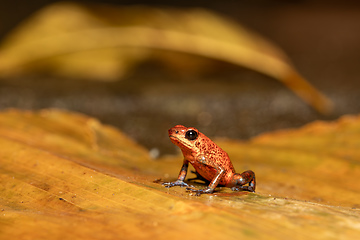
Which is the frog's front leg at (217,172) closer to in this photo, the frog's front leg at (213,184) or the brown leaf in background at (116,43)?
the frog's front leg at (213,184)

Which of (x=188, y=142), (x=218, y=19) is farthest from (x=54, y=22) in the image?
(x=188, y=142)

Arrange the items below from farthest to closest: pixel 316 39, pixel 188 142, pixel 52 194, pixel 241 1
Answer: pixel 241 1
pixel 316 39
pixel 188 142
pixel 52 194

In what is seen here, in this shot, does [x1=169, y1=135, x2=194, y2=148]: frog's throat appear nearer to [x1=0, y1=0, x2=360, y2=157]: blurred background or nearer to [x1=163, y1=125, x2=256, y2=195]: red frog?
[x1=163, y1=125, x2=256, y2=195]: red frog

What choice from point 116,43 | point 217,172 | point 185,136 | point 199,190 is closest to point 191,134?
point 185,136

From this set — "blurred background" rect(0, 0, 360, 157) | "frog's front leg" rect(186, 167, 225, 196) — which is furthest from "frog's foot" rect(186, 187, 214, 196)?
"blurred background" rect(0, 0, 360, 157)

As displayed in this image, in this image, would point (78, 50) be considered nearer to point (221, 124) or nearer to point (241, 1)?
point (221, 124)

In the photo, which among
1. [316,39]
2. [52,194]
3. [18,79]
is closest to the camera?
[52,194]

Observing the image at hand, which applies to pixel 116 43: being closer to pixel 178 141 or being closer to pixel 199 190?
pixel 178 141

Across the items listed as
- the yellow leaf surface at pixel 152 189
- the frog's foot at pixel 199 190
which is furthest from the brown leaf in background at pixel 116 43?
the frog's foot at pixel 199 190
